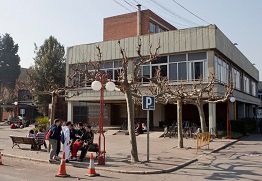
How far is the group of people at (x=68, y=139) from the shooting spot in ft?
49.9

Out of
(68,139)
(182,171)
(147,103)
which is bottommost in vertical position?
(182,171)

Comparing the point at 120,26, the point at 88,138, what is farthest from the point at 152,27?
the point at 88,138

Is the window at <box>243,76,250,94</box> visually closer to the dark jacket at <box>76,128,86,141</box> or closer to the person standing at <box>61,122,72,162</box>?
the dark jacket at <box>76,128,86,141</box>

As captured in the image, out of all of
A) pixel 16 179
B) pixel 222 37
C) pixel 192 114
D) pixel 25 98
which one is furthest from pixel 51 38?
pixel 16 179

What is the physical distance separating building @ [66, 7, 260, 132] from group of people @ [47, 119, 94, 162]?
1253 centimetres

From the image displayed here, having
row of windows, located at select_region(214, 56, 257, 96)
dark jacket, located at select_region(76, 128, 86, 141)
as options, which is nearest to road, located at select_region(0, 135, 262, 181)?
dark jacket, located at select_region(76, 128, 86, 141)

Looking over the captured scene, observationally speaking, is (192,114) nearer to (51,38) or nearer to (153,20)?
(153,20)

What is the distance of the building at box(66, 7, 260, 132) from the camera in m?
29.9

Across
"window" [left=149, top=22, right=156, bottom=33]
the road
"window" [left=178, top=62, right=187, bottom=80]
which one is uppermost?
"window" [left=149, top=22, right=156, bottom=33]

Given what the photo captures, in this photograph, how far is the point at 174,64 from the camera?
31.7m

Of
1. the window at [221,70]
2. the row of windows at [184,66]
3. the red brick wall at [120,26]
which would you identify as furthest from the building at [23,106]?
the window at [221,70]

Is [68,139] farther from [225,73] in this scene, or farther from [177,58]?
[225,73]

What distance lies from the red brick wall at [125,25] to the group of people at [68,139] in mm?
33269

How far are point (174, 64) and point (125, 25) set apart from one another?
20044 millimetres
